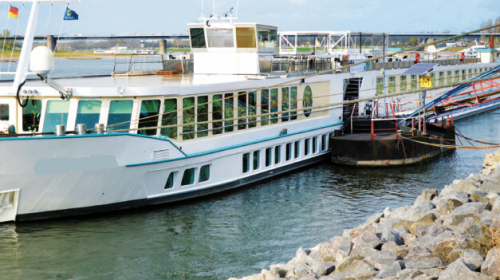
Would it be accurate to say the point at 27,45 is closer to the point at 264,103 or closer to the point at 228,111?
the point at 228,111

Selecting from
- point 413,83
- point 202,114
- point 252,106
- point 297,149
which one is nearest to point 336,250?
point 202,114

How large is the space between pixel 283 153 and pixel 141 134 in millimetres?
5984

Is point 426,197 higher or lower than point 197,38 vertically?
lower

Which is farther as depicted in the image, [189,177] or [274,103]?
[274,103]

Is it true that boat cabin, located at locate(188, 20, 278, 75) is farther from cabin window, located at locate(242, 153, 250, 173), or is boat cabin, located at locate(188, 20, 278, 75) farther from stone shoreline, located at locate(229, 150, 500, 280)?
stone shoreline, located at locate(229, 150, 500, 280)

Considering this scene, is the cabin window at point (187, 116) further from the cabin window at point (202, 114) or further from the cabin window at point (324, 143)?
the cabin window at point (324, 143)

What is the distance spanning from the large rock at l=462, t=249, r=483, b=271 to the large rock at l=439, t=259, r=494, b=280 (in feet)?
0.66

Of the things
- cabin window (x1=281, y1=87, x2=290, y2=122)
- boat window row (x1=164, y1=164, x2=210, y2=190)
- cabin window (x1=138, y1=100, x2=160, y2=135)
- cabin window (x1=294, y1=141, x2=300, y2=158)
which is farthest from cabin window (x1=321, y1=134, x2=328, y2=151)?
cabin window (x1=138, y1=100, x2=160, y2=135)

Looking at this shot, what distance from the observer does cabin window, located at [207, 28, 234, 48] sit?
19.8 meters

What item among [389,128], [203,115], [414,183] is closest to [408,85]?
[389,128]

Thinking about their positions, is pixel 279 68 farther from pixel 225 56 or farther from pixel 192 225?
pixel 192 225

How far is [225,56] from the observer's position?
20.0 m

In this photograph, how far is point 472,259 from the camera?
797 cm

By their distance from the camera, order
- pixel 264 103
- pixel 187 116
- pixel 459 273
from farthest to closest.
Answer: pixel 264 103, pixel 187 116, pixel 459 273
